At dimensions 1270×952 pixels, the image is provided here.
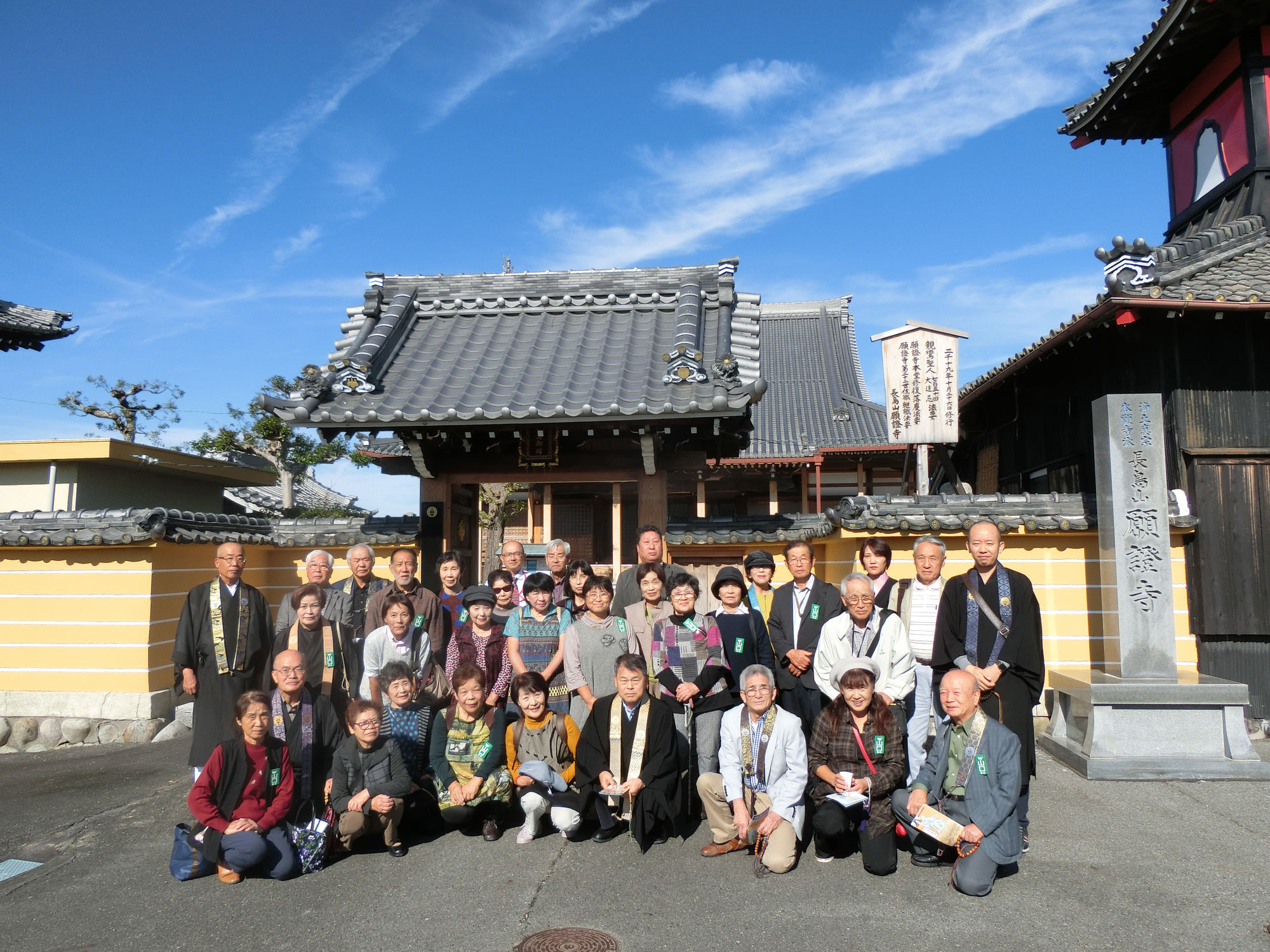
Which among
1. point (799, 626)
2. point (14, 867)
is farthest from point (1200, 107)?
point (14, 867)

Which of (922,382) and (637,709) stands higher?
(922,382)

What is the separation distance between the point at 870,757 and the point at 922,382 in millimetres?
6783

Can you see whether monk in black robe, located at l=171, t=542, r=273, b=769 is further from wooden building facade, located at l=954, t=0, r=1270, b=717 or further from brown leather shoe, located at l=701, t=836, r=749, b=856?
wooden building facade, located at l=954, t=0, r=1270, b=717

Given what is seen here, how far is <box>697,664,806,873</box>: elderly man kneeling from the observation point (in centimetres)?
447

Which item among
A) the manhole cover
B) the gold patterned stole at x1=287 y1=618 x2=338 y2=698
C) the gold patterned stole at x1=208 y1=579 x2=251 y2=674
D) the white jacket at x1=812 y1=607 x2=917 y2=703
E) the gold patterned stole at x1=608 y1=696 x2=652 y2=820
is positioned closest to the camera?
the manhole cover

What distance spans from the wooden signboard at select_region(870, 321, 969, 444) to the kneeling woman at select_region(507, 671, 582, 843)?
21.8 ft

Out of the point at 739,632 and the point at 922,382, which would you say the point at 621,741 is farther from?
the point at 922,382

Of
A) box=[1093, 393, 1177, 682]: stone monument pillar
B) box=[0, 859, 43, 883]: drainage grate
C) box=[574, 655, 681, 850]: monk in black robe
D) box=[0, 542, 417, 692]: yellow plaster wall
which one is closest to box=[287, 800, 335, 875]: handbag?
box=[574, 655, 681, 850]: monk in black robe

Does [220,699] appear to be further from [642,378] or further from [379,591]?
[642,378]

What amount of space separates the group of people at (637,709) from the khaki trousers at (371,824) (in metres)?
0.01

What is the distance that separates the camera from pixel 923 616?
541cm

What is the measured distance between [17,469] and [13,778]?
7.06 m

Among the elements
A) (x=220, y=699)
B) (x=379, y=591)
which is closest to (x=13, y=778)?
(x=220, y=699)

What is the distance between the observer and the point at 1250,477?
25.9 feet
